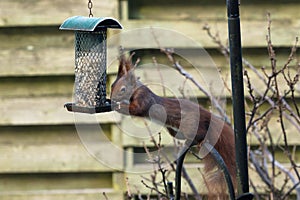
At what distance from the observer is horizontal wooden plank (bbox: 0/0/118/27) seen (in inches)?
108

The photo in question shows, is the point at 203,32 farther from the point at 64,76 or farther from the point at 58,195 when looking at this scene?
the point at 58,195

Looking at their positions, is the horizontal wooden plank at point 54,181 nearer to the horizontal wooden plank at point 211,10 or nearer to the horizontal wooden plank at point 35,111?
the horizontal wooden plank at point 35,111

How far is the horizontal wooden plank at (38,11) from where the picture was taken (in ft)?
9.02

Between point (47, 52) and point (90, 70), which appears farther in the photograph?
point (47, 52)

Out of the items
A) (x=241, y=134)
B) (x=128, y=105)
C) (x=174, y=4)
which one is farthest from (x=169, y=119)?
(x=174, y=4)

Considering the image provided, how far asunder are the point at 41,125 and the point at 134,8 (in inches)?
24.8

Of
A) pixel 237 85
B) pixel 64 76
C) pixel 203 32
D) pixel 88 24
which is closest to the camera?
pixel 237 85

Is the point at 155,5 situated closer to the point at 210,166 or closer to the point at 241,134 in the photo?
the point at 210,166

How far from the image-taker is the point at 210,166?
1414mm

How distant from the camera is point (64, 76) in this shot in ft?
9.37

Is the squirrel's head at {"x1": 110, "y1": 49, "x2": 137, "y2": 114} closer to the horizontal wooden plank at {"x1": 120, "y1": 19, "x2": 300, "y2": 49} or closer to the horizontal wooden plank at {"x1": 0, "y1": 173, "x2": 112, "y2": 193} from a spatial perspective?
the horizontal wooden plank at {"x1": 120, "y1": 19, "x2": 300, "y2": 49}

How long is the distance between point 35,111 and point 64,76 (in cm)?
19

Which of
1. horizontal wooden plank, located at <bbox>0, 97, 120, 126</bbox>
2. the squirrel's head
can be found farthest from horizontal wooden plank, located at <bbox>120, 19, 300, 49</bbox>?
the squirrel's head

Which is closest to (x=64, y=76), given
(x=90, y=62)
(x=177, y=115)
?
(x=90, y=62)
